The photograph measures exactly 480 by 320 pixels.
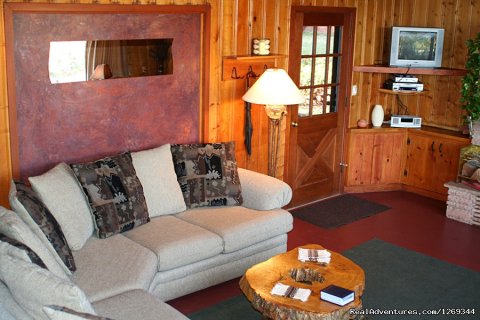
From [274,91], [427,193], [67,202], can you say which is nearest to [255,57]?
[274,91]

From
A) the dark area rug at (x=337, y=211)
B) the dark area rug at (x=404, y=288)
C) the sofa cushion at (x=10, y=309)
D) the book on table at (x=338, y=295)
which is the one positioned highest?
the sofa cushion at (x=10, y=309)

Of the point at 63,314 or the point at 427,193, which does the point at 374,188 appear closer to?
the point at 427,193

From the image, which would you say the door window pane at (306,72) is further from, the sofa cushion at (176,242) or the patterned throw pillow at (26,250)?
the patterned throw pillow at (26,250)

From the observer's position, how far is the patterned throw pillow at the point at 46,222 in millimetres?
3533

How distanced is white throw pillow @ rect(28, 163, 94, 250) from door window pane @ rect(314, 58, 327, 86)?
3088mm

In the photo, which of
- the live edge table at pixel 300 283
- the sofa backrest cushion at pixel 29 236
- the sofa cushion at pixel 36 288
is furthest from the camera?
the live edge table at pixel 300 283

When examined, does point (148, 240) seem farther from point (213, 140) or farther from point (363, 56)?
point (363, 56)

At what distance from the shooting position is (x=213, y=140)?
5.46 m

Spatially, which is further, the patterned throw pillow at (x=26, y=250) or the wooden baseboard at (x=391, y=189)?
the wooden baseboard at (x=391, y=189)

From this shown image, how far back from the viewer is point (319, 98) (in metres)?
6.55

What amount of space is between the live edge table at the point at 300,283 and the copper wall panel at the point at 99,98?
1666mm

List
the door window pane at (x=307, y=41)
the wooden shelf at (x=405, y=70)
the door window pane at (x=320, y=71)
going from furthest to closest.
A: the wooden shelf at (x=405, y=70)
the door window pane at (x=320, y=71)
the door window pane at (x=307, y=41)

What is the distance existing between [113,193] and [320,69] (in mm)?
2989

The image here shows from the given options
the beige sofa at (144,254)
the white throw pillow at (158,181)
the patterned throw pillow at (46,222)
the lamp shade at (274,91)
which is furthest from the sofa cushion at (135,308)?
the lamp shade at (274,91)
